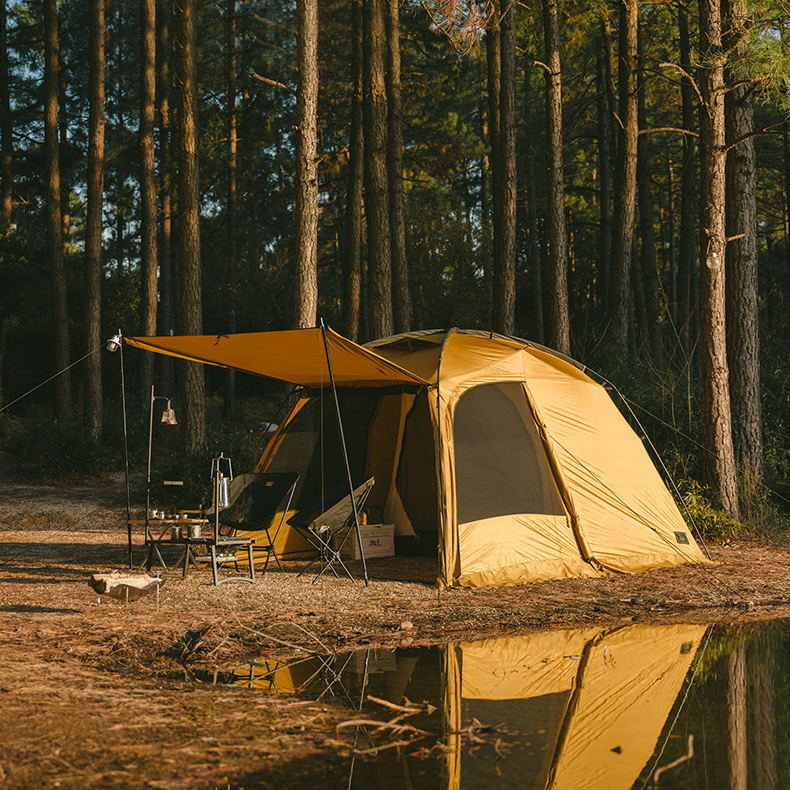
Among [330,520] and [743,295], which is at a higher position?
[743,295]

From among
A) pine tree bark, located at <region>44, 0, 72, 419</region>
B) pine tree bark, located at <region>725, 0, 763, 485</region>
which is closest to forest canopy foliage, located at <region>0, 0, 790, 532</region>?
pine tree bark, located at <region>725, 0, 763, 485</region>

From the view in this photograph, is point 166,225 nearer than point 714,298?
No

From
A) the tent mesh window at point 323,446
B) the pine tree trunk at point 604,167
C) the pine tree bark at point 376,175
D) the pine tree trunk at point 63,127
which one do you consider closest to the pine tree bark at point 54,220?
the pine tree trunk at point 63,127

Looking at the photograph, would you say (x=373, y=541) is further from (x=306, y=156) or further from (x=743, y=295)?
(x=743, y=295)

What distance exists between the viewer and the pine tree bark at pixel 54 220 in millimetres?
15141

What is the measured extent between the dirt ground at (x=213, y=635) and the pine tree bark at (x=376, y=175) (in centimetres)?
475

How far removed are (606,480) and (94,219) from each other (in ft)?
35.0

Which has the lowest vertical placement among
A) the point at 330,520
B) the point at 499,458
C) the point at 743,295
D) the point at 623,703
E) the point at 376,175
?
the point at 623,703

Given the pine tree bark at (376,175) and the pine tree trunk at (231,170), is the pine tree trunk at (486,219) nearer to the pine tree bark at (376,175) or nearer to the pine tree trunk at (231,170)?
the pine tree trunk at (231,170)

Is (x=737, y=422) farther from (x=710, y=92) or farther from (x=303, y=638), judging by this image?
(x=303, y=638)

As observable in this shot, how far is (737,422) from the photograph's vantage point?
9867mm

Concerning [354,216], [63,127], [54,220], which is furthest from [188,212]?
[63,127]

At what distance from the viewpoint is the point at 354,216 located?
1465 centimetres

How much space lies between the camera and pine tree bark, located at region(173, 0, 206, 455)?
11.9 metres
